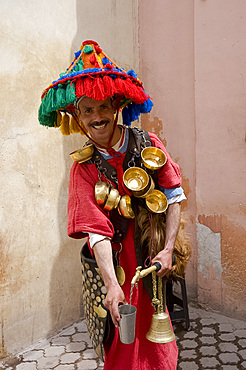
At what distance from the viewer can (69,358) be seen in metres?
3.06

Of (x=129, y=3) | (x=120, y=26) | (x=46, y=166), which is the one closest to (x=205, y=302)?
(x=46, y=166)

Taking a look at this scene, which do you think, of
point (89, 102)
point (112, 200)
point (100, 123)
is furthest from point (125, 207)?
point (89, 102)

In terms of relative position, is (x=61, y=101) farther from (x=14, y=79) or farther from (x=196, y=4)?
(x=196, y=4)

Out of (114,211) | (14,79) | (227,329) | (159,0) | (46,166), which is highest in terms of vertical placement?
(159,0)

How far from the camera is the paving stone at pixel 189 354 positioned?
2987 millimetres

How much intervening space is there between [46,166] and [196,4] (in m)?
2.10

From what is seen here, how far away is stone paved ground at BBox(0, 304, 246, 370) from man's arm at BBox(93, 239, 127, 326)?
1567mm

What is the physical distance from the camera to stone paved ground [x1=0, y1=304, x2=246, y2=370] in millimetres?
2924

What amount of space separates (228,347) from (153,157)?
2.06m

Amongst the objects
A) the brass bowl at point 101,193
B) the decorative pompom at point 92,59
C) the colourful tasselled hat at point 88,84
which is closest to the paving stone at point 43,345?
the brass bowl at point 101,193

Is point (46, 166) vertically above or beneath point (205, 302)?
above

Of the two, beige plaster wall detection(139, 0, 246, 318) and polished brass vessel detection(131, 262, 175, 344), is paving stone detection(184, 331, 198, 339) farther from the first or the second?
polished brass vessel detection(131, 262, 175, 344)

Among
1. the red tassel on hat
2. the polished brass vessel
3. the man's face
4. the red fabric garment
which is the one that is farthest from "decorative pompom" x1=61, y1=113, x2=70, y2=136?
the polished brass vessel

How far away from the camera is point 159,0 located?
3900 millimetres
